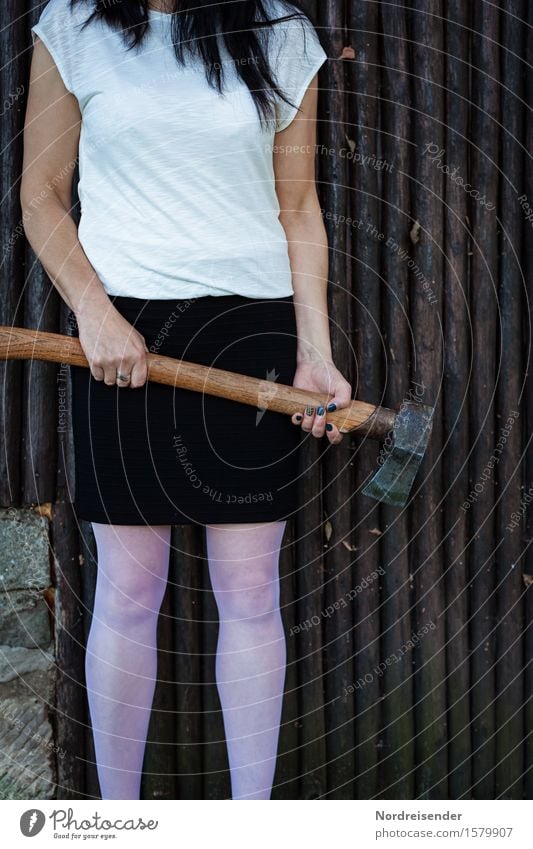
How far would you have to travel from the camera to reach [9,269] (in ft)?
7.50

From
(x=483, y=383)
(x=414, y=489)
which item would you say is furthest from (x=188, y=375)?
(x=483, y=383)

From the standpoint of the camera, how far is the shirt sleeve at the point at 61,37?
1.96 meters

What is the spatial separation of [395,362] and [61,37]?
1177 millimetres

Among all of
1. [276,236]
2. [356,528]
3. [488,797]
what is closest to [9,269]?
[276,236]

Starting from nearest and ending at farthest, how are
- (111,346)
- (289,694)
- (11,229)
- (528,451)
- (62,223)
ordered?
(111,346) → (62,223) → (11,229) → (289,694) → (528,451)

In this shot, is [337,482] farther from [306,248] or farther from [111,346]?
[111,346]

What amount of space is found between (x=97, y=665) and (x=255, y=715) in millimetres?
394

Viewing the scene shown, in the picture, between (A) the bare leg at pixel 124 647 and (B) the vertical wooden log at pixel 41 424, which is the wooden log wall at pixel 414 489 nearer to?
(B) the vertical wooden log at pixel 41 424

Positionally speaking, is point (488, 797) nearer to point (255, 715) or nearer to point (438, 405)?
point (255, 715)

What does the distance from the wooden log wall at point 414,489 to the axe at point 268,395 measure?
37 cm

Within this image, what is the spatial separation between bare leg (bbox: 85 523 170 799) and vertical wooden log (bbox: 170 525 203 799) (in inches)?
9.6

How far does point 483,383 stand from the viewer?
2547 millimetres

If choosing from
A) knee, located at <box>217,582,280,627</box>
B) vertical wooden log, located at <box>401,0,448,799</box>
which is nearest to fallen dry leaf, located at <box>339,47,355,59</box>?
vertical wooden log, located at <box>401,0,448,799</box>

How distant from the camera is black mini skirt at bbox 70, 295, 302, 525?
196cm
